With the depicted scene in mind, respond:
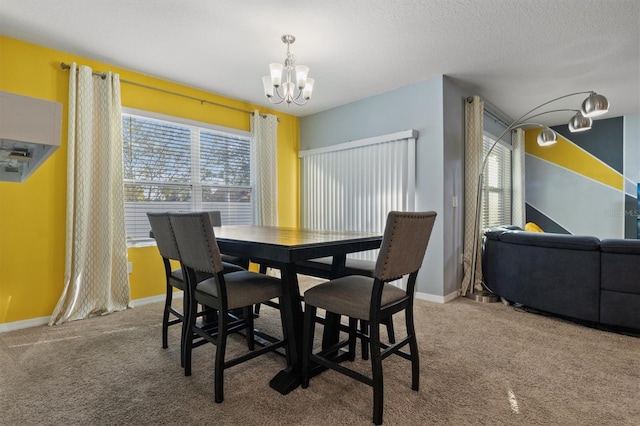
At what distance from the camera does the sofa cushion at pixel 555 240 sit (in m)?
2.71

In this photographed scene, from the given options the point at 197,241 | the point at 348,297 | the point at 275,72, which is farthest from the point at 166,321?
the point at 275,72

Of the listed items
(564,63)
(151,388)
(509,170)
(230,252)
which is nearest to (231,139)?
(230,252)

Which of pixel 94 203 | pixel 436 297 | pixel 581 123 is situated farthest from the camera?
pixel 436 297

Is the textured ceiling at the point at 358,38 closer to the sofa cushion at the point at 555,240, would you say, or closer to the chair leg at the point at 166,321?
the sofa cushion at the point at 555,240

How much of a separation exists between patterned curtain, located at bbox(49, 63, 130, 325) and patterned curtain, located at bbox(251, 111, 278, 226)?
1567mm

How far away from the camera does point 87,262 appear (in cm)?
296

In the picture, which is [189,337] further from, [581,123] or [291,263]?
[581,123]

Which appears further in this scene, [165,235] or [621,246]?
[621,246]

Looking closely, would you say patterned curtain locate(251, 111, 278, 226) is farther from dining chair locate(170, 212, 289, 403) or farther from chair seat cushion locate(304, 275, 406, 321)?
chair seat cushion locate(304, 275, 406, 321)

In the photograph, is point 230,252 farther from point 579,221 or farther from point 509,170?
point 579,221

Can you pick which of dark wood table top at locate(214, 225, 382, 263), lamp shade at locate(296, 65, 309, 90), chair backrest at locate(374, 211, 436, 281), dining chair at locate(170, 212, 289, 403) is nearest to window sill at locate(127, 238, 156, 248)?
dining chair at locate(170, 212, 289, 403)

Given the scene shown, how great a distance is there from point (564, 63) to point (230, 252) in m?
3.43

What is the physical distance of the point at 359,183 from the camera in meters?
4.21

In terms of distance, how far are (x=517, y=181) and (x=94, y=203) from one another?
5602mm
